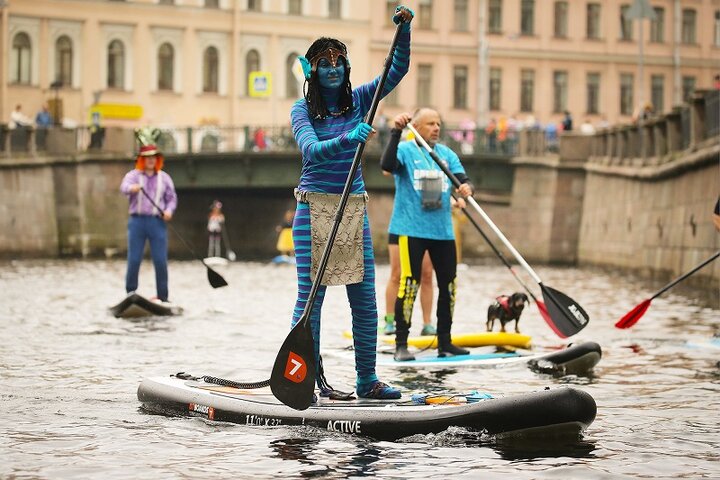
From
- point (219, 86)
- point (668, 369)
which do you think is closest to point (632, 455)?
point (668, 369)

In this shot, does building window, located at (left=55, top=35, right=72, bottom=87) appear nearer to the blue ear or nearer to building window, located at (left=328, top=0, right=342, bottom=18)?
building window, located at (left=328, top=0, right=342, bottom=18)

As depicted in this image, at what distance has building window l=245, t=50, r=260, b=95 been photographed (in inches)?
2771

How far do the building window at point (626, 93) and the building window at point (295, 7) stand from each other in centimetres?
1670

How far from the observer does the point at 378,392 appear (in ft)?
29.5

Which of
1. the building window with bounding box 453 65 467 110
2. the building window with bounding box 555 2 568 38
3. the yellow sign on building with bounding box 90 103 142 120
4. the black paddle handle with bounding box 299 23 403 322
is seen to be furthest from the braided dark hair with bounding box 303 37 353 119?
the building window with bounding box 555 2 568 38

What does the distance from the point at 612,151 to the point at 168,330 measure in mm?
26006

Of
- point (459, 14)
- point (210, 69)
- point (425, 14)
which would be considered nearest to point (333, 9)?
point (425, 14)

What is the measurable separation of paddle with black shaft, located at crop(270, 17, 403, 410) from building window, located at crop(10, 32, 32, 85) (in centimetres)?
5683

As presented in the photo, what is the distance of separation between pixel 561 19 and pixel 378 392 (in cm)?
7123

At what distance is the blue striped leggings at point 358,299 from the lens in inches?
357

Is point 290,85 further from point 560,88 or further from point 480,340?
point 480,340

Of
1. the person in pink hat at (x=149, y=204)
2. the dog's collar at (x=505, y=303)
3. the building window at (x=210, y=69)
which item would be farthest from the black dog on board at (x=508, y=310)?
the building window at (x=210, y=69)

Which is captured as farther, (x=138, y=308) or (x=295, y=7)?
(x=295, y=7)

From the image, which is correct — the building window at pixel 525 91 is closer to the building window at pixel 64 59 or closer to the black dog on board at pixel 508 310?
the building window at pixel 64 59
